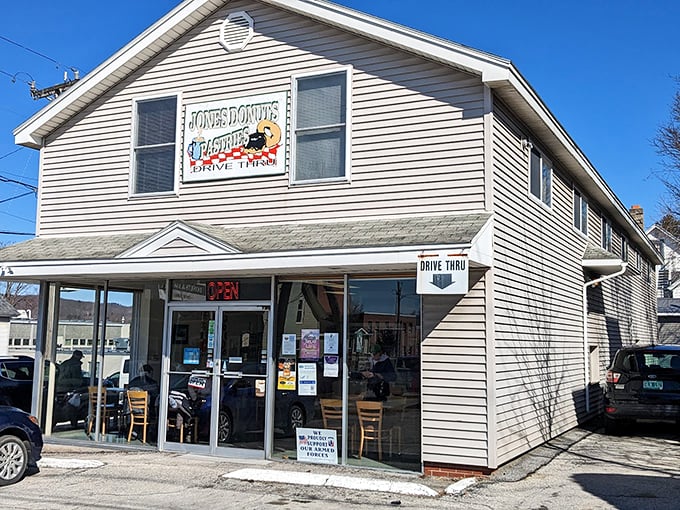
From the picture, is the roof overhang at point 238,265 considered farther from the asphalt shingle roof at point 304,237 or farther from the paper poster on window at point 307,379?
the paper poster on window at point 307,379

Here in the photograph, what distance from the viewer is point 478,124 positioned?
10.0 metres

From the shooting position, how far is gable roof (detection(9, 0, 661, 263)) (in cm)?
997

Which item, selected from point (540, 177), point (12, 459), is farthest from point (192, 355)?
point (540, 177)

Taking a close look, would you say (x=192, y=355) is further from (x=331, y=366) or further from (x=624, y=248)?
(x=624, y=248)

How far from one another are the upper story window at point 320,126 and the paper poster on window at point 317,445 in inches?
148

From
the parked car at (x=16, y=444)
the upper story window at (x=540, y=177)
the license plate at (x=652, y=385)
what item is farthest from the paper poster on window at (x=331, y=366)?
the license plate at (x=652, y=385)

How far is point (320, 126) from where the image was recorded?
11188 mm

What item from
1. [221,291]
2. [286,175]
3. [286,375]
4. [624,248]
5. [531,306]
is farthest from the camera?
[624,248]

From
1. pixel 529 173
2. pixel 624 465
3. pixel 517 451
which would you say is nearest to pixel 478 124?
pixel 529 173

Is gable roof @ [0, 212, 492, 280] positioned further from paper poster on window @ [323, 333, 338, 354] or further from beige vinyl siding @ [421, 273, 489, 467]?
paper poster on window @ [323, 333, 338, 354]

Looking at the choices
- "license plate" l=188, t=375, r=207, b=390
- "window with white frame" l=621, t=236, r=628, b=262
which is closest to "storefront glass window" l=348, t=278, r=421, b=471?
"license plate" l=188, t=375, r=207, b=390

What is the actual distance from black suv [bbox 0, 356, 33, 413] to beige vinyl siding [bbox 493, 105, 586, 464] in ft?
31.8

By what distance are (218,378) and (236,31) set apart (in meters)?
5.72

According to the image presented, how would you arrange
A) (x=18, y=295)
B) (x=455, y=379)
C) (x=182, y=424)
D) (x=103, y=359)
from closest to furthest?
1. (x=455, y=379)
2. (x=182, y=424)
3. (x=103, y=359)
4. (x=18, y=295)
